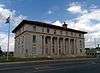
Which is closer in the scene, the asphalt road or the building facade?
the asphalt road

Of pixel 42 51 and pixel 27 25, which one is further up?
pixel 27 25

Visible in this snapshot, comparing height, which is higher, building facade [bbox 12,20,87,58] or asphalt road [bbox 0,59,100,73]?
building facade [bbox 12,20,87,58]

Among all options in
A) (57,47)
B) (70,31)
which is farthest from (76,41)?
(57,47)

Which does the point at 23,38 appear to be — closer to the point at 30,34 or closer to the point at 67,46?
the point at 30,34

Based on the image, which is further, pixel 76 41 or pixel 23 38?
pixel 76 41

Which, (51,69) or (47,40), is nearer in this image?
(51,69)

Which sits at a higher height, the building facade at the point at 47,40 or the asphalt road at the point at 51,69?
the building facade at the point at 47,40

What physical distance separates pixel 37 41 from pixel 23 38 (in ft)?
22.1

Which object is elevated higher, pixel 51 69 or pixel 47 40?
pixel 47 40

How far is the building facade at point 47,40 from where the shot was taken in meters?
81.5

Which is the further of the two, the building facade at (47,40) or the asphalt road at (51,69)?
the building facade at (47,40)

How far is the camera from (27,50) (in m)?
81.3

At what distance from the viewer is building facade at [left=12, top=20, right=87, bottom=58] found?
81.5 meters

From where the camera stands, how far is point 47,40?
88062 mm
